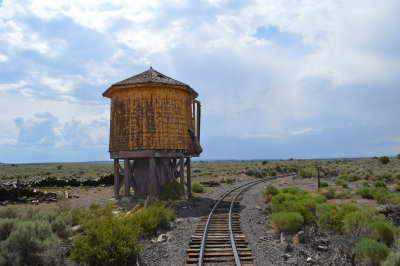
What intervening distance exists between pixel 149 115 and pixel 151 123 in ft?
1.43

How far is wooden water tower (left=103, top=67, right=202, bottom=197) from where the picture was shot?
16.2 m

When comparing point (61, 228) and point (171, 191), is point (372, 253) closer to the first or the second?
point (61, 228)

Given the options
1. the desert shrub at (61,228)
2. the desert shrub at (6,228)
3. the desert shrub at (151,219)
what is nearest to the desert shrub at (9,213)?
the desert shrub at (6,228)

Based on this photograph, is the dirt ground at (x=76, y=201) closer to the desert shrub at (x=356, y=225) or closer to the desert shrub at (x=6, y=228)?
the desert shrub at (x=6, y=228)

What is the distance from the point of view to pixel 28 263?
272 inches

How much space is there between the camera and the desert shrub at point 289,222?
30.2 feet

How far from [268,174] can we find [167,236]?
107 feet

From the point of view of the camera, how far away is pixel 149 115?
641 inches

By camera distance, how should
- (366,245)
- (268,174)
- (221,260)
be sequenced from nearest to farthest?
(366,245) → (221,260) → (268,174)

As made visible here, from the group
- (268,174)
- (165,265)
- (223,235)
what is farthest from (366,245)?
(268,174)

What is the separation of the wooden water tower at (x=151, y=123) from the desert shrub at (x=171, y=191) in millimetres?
629

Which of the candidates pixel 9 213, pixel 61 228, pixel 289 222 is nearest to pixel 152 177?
pixel 9 213

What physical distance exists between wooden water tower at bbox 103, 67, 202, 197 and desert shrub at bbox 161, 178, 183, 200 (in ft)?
2.06

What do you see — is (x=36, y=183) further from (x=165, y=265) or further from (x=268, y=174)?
(x=268, y=174)
